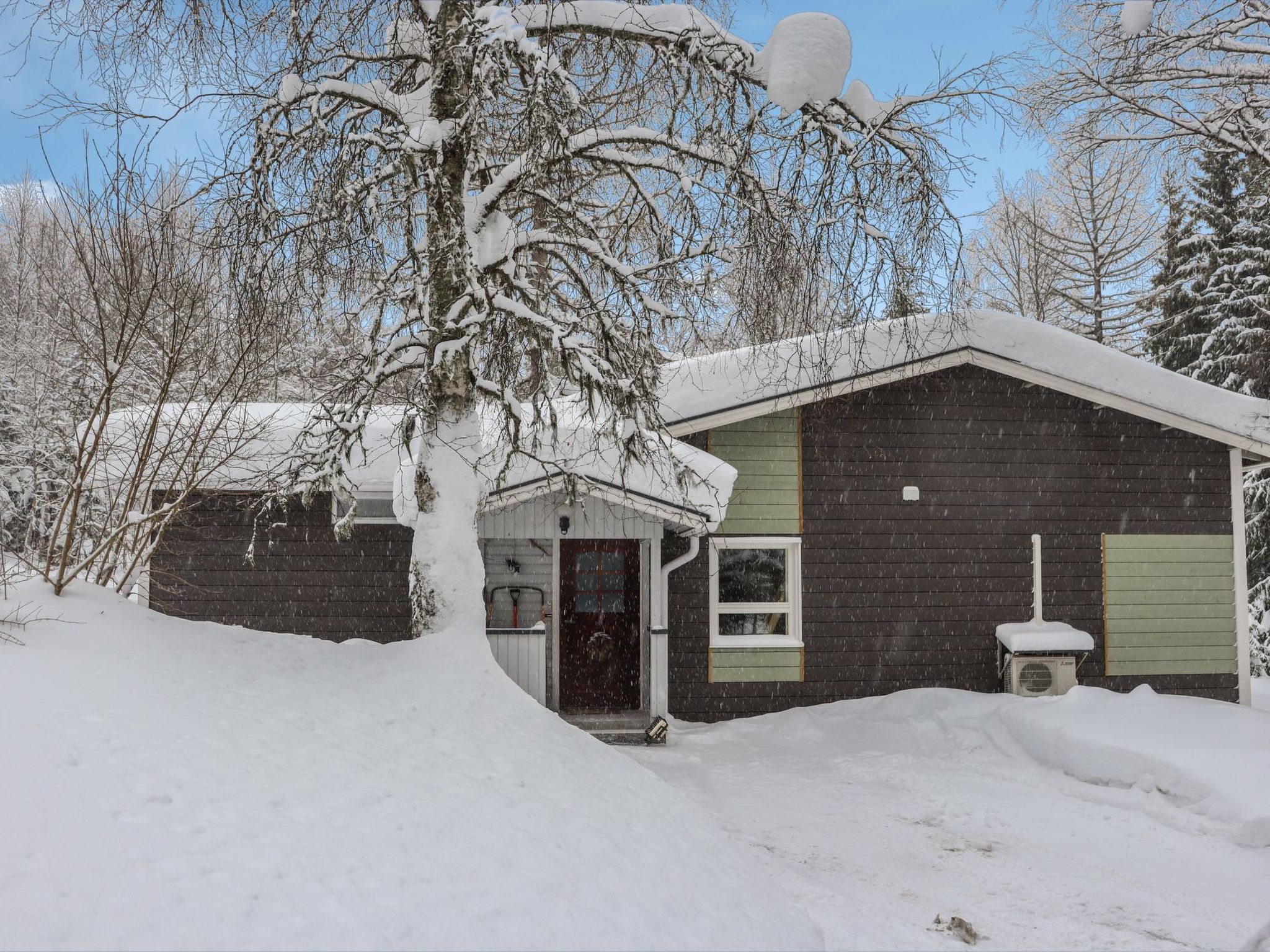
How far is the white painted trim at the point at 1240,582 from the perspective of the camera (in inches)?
429

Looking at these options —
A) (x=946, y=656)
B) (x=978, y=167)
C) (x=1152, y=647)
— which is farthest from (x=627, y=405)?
(x=1152, y=647)

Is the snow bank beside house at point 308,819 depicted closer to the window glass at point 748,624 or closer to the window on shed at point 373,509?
the window on shed at point 373,509

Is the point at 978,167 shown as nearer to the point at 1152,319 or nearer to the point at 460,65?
the point at 460,65

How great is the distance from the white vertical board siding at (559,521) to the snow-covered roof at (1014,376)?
1.40m

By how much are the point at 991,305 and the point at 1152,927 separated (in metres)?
22.0

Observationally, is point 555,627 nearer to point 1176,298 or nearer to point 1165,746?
point 1165,746

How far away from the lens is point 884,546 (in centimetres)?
1071

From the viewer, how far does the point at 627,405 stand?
639 cm

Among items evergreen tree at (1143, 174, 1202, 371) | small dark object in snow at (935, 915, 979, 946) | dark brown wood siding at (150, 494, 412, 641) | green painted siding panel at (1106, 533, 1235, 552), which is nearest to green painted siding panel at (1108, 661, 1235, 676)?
green painted siding panel at (1106, 533, 1235, 552)

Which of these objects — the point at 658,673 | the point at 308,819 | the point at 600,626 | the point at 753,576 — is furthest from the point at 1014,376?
the point at 308,819

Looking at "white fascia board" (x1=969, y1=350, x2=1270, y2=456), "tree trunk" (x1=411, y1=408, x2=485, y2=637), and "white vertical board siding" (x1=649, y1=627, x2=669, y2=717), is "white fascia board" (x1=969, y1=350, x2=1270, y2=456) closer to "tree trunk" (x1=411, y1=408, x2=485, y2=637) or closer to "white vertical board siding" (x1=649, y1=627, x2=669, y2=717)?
"white vertical board siding" (x1=649, y1=627, x2=669, y2=717)

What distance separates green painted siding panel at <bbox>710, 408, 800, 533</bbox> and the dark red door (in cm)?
155

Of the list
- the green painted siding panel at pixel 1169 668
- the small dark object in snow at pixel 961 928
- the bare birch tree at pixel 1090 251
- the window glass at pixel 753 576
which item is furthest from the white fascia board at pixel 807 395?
the bare birch tree at pixel 1090 251

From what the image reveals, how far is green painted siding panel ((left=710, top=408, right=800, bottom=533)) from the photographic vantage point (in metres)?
10.6
